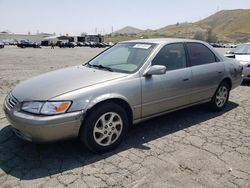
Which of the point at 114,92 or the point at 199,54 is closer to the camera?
the point at 114,92

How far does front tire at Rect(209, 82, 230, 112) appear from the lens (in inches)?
211

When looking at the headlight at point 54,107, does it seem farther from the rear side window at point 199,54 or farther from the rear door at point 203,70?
the rear side window at point 199,54

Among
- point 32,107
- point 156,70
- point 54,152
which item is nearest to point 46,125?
point 32,107

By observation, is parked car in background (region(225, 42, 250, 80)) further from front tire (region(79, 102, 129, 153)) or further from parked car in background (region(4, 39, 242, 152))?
front tire (region(79, 102, 129, 153))

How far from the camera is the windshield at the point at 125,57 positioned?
4031 mm

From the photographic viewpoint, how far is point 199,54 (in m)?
4.96

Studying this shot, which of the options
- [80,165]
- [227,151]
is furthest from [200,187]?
[80,165]

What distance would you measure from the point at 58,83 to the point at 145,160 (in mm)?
1594

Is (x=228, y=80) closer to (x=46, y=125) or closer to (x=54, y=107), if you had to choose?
(x=54, y=107)

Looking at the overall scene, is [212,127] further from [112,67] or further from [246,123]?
[112,67]

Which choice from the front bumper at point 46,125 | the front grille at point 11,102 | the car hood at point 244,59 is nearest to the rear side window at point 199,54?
the front bumper at point 46,125

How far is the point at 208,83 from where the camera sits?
4977 millimetres

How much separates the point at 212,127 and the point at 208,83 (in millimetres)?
881

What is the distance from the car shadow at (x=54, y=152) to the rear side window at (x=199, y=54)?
1.21m
